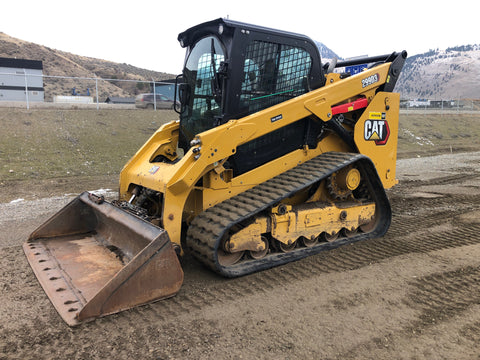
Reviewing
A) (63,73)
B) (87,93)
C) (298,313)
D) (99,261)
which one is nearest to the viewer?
(298,313)

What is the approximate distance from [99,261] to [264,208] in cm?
185

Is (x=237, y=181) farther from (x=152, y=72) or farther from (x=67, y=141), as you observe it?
(x=152, y=72)

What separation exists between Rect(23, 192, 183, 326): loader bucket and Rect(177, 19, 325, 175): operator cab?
4.91 feet

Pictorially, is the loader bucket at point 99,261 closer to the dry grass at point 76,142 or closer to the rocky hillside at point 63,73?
the dry grass at point 76,142

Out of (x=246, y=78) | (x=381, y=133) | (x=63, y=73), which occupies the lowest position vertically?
(x=381, y=133)

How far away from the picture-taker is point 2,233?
229 inches

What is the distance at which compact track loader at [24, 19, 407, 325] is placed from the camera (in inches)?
159

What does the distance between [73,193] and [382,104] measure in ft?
20.3

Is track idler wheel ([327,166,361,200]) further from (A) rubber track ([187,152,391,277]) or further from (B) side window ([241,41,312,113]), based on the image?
(B) side window ([241,41,312,113])

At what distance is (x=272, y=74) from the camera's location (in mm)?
5016

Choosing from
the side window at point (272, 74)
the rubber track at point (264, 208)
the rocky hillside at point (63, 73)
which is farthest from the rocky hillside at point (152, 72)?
the rubber track at point (264, 208)

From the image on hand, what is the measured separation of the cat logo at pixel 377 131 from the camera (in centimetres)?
583

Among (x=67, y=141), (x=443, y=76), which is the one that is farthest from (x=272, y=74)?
(x=443, y=76)

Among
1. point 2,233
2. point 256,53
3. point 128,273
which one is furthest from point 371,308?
point 2,233
